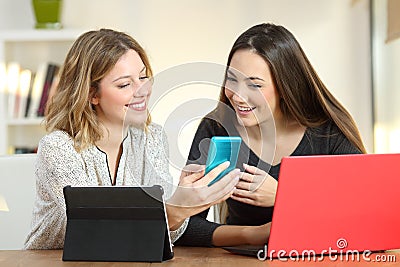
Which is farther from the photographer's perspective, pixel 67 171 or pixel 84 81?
pixel 84 81

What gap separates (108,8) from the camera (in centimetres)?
387

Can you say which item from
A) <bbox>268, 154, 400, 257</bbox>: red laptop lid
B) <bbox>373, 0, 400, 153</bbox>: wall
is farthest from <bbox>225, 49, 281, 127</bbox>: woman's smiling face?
<bbox>373, 0, 400, 153</bbox>: wall

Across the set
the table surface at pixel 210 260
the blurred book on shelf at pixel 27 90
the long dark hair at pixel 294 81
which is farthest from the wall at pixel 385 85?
the table surface at pixel 210 260

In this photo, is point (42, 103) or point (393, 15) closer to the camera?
point (393, 15)

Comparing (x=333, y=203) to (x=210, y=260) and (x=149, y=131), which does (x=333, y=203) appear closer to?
(x=210, y=260)

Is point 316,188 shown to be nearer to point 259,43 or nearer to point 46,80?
point 259,43

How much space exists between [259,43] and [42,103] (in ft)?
6.17

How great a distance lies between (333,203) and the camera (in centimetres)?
161

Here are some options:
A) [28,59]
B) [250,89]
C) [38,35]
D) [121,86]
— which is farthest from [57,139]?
[28,59]

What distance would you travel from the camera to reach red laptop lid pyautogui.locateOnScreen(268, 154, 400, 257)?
1.58 m

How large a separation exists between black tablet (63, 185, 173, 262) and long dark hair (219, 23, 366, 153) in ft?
1.80

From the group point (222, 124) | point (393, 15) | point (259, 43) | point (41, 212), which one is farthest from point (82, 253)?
point (393, 15)

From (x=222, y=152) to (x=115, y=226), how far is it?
0.88 feet

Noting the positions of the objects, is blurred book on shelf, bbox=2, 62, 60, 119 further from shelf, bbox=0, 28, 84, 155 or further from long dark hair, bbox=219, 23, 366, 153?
long dark hair, bbox=219, 23, 366, 153
